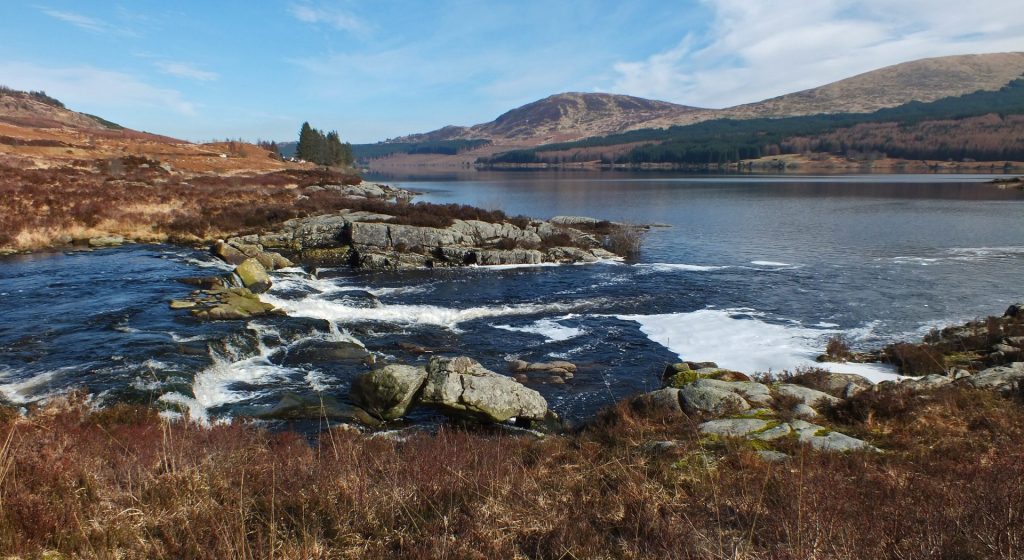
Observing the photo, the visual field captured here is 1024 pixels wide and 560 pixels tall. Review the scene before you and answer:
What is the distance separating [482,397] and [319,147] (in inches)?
5224

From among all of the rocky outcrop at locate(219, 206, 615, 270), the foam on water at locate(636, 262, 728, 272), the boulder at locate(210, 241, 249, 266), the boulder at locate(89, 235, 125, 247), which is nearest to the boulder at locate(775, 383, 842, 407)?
the foam on water at locate(636, 262, 728, 272)

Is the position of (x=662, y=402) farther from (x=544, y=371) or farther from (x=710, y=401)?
(x=544, y=371)

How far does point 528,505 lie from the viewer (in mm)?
5984

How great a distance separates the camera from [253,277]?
2509cm

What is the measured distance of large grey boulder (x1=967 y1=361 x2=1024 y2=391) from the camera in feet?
38.3

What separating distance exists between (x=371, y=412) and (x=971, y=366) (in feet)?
55.0

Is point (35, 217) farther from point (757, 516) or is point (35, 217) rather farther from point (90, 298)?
point (757, 516)

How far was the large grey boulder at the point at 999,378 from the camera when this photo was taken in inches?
460

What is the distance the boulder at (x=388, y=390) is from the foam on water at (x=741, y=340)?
986cm

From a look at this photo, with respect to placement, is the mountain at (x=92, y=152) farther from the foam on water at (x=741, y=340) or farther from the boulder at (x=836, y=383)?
the boulder at (x=836, y=383)

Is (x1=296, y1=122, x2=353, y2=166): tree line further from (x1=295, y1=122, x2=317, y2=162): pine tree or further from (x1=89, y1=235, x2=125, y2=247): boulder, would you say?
(x1=89, y1=235, x2=125, y2=247): boulder

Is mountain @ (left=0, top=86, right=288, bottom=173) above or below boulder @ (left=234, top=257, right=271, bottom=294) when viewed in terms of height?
above

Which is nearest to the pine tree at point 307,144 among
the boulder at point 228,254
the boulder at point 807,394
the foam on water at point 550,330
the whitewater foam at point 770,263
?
the boulder at point 228,254

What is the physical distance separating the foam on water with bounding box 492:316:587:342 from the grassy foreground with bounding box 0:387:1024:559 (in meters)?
11.6
